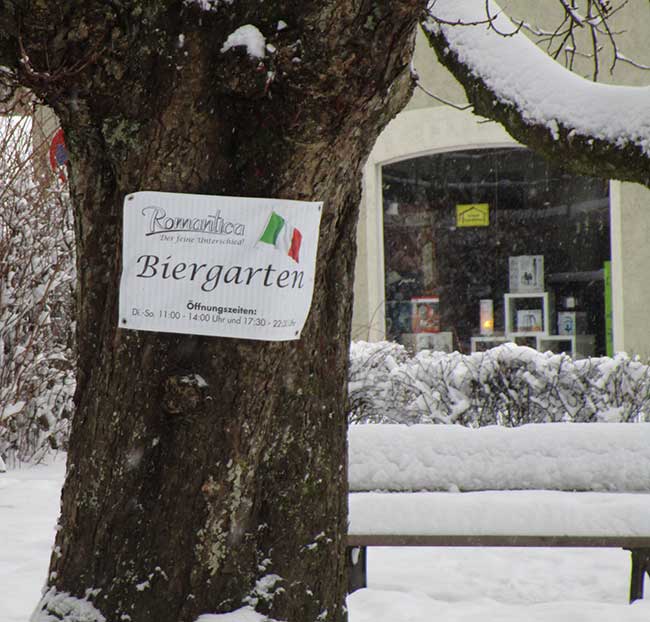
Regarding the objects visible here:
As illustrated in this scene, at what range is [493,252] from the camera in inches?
506

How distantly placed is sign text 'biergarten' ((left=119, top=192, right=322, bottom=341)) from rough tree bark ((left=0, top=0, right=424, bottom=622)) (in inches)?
1.9

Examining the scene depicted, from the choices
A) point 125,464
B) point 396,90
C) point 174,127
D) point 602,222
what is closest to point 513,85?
point 396,90

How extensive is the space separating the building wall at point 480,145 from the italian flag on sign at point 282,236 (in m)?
8.76

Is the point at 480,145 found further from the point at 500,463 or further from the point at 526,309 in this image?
the point at 500,463

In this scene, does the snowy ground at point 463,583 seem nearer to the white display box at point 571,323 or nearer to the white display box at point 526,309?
the white display box at point 571,323

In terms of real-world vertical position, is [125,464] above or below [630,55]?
below

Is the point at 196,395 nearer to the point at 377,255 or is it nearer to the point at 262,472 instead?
the point at 262,472

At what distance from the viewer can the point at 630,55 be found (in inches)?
471

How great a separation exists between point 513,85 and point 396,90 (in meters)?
2.06

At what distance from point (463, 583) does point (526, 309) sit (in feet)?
25.7

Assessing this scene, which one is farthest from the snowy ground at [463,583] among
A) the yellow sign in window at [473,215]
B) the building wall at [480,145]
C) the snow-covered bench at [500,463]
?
the yellow sign in window at [473,215]

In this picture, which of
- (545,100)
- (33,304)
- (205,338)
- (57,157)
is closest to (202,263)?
(205,338)

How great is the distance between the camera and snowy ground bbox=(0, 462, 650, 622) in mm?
4473

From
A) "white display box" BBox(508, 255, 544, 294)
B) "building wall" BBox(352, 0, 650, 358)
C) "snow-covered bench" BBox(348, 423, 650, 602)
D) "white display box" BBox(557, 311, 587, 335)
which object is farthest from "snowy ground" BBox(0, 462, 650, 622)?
"white display box" BBox(508, 255, 544, 294)
